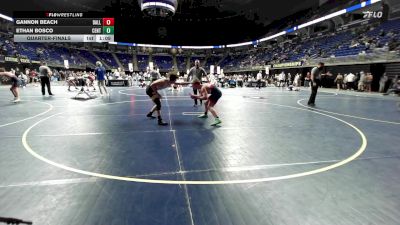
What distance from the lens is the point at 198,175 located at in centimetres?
341

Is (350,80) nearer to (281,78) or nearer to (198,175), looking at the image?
(281,78)

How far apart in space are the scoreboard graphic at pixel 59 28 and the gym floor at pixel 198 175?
12.5m

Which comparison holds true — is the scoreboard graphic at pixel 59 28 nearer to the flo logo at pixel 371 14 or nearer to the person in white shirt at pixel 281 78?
the person in white shirt at pixel 281 78

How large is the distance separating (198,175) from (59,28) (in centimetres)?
1760

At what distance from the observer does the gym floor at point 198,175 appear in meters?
2.45

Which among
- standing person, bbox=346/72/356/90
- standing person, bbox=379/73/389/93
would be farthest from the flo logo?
standing person, bbox=379/73/389/93

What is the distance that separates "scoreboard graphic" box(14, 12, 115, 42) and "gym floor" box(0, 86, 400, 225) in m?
12.5

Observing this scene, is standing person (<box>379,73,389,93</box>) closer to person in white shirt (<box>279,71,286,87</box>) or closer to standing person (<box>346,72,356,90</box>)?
standing person (<box>346,72,356,90</box>)

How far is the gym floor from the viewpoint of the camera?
8.05 ft

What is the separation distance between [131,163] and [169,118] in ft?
13.5
